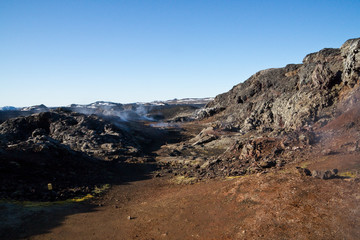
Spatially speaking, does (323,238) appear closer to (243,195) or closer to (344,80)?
(243,195)

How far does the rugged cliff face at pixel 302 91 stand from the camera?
2355 centimetres

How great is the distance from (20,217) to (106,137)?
19960mm

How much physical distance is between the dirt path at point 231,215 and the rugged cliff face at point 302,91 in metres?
12.9

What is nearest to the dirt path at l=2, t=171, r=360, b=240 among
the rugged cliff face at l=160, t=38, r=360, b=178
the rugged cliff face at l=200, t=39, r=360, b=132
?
the rugged cliff face at l=160, t=38, r=360, b=178

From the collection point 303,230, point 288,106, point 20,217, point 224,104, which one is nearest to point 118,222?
point 20,217

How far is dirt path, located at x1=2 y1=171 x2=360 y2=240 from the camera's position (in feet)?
21.1

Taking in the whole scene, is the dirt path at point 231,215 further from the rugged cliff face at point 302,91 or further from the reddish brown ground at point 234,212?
the rugged cliff face at point 302,91

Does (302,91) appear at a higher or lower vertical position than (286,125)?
higher

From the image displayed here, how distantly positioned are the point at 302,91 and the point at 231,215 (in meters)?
28.5

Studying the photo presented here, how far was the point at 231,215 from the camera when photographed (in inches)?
313

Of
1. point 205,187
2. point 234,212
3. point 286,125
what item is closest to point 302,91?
point 286,125

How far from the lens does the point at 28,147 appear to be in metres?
17.1

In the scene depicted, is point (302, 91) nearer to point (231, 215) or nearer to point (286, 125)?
point (286, 125)

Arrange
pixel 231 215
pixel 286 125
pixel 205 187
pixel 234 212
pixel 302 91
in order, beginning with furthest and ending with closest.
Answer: pixel 302 91, pixel 286 125, pixel 205 187, pixel 234 212, pixel 231 215
